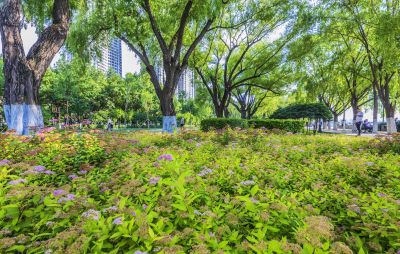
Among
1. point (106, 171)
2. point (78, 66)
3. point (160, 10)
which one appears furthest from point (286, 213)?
point (78, 66)

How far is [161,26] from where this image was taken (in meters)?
14.7

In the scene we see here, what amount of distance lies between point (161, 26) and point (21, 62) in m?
8.48

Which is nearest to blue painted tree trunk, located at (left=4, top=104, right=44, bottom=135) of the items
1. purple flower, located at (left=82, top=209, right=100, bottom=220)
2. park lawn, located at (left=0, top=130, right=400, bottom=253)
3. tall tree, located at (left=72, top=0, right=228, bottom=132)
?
park lawn, located at (left=0, top=130, right=400, bottom=253)

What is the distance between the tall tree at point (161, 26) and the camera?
43.1 feet

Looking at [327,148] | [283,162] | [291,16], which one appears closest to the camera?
[283,162]

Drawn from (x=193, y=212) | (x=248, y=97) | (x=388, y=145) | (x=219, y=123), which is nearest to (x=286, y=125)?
(x=219, y=123)

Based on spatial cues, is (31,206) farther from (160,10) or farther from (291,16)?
(291,16)

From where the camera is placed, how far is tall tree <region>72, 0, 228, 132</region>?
43.1 feet

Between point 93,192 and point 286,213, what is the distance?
201 centimetres

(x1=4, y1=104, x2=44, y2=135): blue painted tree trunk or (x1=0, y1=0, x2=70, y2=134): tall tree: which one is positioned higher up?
(x1=0, y1=0, x2=70, y2=134): tall tree

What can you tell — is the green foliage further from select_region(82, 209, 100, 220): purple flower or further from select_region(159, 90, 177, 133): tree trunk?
select_region(82, 209, 100, 220): purple flower

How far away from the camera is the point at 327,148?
6414 mm

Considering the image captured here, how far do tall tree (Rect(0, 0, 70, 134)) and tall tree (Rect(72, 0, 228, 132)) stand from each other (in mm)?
5196

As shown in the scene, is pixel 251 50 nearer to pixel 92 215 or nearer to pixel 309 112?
pixel 309 112
